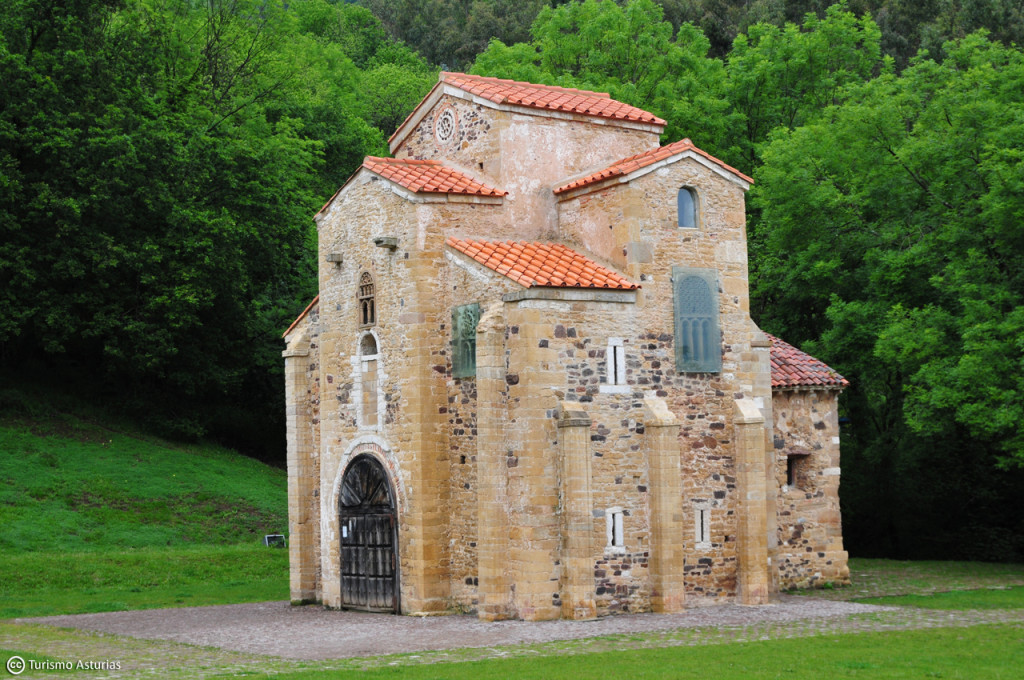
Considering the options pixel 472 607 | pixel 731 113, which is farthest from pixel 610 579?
pixel 731 113

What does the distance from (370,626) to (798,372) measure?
420 inches

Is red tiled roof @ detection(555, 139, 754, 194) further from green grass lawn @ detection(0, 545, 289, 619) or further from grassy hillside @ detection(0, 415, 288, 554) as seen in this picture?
grassy hillside @ detection(0, 415, 288, 554)

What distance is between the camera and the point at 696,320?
23.2 m

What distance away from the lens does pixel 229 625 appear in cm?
2228

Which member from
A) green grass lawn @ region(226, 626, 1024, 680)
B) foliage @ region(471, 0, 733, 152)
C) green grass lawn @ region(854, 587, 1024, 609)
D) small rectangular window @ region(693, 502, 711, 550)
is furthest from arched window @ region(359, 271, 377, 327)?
foliage @ region(471, 0, 733, 152)

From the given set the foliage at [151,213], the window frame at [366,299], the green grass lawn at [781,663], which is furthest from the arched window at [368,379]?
A: the foliage at [151,213]

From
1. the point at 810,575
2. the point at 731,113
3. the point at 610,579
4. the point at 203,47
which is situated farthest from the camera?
the point at 203,47

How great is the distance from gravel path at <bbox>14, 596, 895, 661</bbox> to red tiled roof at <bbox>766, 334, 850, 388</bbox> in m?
4.47

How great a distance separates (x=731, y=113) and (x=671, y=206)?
77.7ft

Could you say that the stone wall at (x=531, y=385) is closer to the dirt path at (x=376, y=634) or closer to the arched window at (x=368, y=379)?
the arched window at (x=368, y=379)

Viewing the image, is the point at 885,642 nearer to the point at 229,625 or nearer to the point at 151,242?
the point at 229,625

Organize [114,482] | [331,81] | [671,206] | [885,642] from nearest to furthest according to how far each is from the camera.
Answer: [885,642]
[671,206]
[114,482]
[331,81]

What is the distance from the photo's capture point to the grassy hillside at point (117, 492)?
110ft

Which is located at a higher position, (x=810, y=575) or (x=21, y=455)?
(x=21, y=455)
